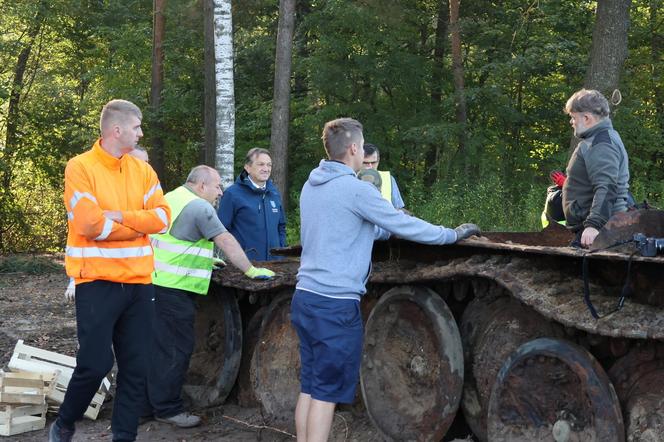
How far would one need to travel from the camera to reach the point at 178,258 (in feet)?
22.1

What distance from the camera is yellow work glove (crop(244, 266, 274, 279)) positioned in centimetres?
653

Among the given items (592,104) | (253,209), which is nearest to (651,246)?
(592,104)

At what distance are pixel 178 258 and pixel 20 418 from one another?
170 cm

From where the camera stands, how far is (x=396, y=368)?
20.3 feet

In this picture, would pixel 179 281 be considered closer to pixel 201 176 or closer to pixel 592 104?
pixel 201 176

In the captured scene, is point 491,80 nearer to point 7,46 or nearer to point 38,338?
point 38,338

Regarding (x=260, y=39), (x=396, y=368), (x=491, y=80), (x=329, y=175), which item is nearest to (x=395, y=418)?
(x=396, y=368)

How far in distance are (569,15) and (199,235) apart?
14508 millimetres

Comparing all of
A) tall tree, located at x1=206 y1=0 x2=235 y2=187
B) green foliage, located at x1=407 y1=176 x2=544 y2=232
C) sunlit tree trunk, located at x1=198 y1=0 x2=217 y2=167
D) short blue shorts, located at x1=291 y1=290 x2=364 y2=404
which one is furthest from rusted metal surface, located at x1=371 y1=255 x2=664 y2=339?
sunlit tree trunk, located at x1=198 y1=0 x2=217 y2=167

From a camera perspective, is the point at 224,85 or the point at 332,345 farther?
the point at 224,85

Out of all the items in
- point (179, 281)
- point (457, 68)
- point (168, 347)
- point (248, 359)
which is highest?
point (457, 68)

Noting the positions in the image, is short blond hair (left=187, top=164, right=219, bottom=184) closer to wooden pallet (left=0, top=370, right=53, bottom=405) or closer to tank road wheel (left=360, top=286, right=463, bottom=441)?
tank road wheel (left=360, top=286, right=463, bottom=441)

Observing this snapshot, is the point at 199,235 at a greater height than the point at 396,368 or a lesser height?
greater

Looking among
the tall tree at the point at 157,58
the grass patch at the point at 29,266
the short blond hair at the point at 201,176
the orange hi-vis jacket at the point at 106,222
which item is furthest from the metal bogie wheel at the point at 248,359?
the tall tree at the point at 157,58
